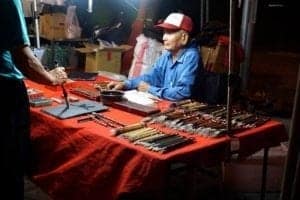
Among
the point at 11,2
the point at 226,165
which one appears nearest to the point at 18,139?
the point at 11,2

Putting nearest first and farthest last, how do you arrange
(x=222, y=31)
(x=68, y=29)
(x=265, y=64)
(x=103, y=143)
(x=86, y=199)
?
(x=103, y=143) → (x=86, y=199) → (x=222, y=31) → (x=68, y=29) → (x=265, y=64)

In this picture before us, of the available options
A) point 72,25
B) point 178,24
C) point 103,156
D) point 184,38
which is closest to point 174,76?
point 184,38

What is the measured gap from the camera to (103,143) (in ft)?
10.6

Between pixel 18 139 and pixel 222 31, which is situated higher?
pixel 222 31

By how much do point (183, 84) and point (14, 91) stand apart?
1.86 metres

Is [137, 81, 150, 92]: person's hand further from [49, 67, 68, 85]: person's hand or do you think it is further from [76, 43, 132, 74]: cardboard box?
[76, 43, 132, 74]: cardboard box

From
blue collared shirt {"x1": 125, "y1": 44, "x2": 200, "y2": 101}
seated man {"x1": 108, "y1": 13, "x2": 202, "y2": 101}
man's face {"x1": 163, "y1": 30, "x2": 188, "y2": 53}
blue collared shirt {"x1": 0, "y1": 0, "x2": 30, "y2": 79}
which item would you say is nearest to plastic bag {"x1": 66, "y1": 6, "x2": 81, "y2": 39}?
blue collared shirt {"x1": 125, "y1": 44, "x2": 200, "y2": 101}

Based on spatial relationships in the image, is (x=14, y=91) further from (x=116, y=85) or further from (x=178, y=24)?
(x=178, y=24)

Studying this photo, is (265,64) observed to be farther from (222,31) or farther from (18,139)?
(18,139)

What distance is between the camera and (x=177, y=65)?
4758 millimetres

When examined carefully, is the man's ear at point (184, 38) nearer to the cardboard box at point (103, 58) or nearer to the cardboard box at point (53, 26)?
the cardboard box at point (103, 58)

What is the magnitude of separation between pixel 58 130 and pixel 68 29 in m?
4.78

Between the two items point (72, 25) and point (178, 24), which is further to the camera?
point (72, 25)

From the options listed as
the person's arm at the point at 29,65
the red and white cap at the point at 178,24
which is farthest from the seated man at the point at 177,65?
the person's arm at the point at 29,65
